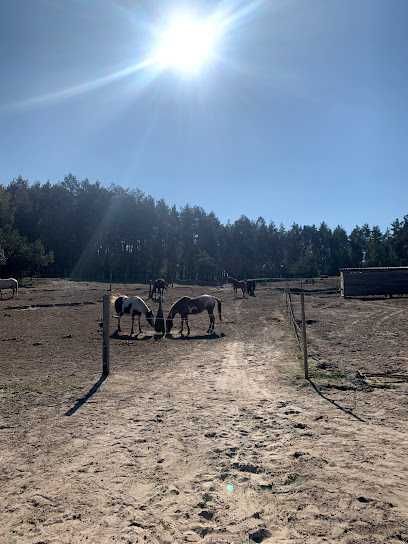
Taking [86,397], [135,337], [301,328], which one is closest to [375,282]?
[301,328]

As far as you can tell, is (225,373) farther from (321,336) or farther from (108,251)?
(108,251)

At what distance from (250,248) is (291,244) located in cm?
1396

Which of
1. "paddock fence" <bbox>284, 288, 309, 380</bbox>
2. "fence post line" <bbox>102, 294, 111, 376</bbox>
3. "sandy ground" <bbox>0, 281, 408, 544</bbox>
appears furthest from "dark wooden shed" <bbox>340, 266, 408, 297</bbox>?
"fence post line" <bbox>102, 294, 111, 376</bbox>

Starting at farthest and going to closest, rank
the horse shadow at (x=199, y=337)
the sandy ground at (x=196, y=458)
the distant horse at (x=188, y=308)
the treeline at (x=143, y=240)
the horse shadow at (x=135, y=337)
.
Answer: the treeline at (x=143, y=240) < the distant horse at (x=188, y=308) < the horse shadow at (x=199, y=337) < the horse shadow at (x=135, y=337) < the sandy ground at (x=196, y=458)

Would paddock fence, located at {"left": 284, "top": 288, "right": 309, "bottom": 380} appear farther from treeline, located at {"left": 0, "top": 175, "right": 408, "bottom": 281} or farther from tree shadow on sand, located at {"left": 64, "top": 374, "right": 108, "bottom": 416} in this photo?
treeline, located at {"left": 0, "top": 175, "right": 408, "bottom": 281}

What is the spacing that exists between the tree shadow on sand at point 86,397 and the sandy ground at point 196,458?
0.05m

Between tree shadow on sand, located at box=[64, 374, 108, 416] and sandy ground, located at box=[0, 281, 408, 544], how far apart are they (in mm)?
52

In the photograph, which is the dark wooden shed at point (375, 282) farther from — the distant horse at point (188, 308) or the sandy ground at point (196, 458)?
the sandy ground at point (196, 458)

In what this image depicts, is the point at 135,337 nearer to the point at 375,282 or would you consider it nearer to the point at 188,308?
the point at 188,308

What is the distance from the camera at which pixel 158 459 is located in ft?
17.3

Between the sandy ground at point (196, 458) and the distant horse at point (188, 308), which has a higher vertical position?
the distant horse at point (188, 308)

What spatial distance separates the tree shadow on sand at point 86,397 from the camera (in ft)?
23.5

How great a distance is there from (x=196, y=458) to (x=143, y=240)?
277 feet

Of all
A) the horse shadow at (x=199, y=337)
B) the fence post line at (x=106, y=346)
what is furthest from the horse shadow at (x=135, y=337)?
the fence post line at (x=106, y=346)
